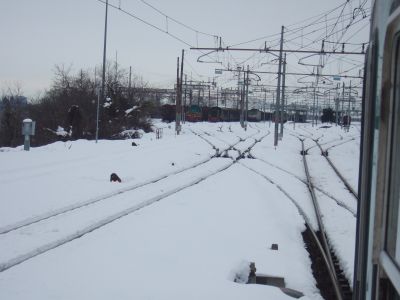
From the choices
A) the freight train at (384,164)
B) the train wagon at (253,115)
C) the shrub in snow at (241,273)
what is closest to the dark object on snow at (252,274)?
the shrub in snow at (241,273)

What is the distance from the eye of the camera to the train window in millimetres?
2172

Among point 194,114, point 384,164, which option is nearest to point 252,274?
point 384,164

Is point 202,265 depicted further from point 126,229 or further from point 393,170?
point 393,170

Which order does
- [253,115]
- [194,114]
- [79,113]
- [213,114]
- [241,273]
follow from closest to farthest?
[241,273], [79,113], [194,114], [213,114], [253,115]

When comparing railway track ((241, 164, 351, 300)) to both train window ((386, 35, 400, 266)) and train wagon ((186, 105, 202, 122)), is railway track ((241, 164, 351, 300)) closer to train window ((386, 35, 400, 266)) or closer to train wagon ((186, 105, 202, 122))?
train window ((386, 35, 400, 266))

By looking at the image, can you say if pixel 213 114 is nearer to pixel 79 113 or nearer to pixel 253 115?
pixel 253 115

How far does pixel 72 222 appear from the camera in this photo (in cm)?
826

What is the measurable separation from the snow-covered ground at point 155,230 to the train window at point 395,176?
11.2 feet

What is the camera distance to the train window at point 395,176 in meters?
2.17

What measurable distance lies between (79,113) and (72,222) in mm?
24163

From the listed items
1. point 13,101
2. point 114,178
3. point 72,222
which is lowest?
point 72,222

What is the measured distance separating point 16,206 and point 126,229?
106 inches

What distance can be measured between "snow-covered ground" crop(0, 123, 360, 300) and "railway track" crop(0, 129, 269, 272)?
0.05 ft

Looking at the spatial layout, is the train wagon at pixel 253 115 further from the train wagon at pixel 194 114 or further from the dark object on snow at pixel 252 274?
the dark object on snow at pixel 252 274
